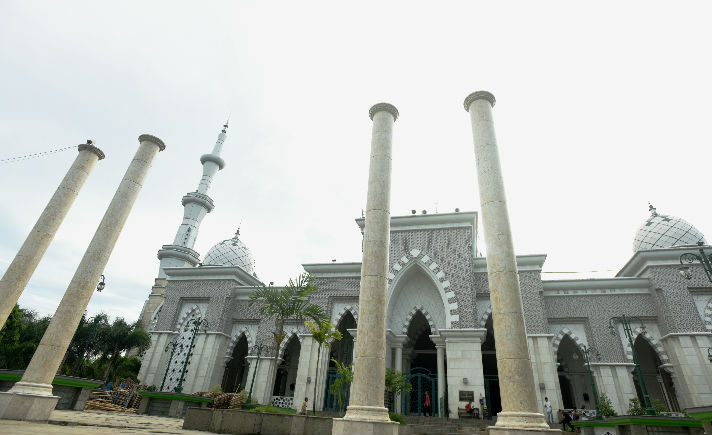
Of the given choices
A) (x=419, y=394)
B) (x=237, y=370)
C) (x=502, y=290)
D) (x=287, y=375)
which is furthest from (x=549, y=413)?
(x=237, y=370)

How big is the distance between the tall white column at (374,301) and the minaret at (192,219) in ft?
110

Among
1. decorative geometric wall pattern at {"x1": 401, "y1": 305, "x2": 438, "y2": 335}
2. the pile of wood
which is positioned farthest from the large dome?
the pile of wood

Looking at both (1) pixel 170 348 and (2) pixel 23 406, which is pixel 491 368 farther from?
(2) pixel 23 406

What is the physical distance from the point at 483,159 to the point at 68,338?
1372 cm

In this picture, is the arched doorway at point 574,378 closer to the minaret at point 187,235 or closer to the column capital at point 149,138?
the column capital at point 149,138

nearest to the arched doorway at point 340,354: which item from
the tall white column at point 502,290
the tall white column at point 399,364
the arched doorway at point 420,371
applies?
the tall white column at point 399,364

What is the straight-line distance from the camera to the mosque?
18.3m

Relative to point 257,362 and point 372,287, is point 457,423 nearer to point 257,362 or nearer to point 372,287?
point 372,287

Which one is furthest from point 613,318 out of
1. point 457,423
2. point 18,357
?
point 18,357

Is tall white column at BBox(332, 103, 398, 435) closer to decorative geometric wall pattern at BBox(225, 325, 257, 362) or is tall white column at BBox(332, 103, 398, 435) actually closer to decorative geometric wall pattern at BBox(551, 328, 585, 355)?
decorative geometric wall pattern at BBox(551, 328, 585, 355)

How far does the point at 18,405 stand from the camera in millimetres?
9859

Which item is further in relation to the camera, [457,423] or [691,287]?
[691,287]

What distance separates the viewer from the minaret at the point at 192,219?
4006 centimetres

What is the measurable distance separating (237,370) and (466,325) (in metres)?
18.5
